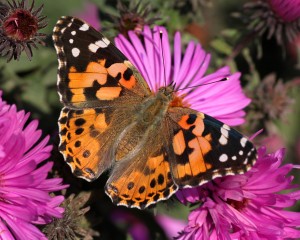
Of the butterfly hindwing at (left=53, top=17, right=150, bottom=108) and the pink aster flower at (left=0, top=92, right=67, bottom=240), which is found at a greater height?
the butterfly hindwing at (left=53, top=17, right=150, bottom=108)

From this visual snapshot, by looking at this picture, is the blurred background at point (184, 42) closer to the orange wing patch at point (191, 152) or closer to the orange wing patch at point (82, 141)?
the orange wing patch at point (82, 141)

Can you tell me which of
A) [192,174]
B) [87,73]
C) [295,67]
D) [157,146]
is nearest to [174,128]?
[157,146]

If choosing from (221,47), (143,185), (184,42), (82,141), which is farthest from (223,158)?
(221,47)

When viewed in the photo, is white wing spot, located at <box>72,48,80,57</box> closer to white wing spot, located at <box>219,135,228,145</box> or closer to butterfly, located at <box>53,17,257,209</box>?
butterfly, located at <box>53,17,257,209</box>

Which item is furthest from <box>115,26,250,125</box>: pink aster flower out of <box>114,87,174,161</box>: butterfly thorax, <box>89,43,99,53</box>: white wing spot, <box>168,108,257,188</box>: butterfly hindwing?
<box>168,108,257,188</box>: butterfly hindwing

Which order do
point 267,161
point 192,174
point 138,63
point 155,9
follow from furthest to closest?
point 155,9 → point 138,63 → point 267,161 → point 192,174

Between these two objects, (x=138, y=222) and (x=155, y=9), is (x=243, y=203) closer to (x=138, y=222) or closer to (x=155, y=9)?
(x=138, y=222)
